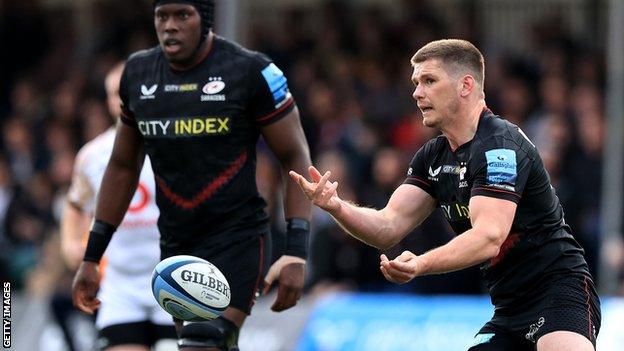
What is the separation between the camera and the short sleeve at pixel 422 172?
7.55 meters

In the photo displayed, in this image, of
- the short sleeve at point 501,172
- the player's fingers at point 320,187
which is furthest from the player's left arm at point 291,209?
the short sleeve at point 501,172

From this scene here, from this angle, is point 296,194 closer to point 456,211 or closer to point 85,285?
point 456,211

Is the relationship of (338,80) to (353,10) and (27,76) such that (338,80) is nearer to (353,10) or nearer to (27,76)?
(353,10)

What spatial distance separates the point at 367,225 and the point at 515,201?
845 millimetres

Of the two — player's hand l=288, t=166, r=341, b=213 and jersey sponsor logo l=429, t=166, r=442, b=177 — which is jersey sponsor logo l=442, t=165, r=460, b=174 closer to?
jersey sponsor logo l=429, t=166, r=442, b=177

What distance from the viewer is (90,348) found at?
14.7 meters

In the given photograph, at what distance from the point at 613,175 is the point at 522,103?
5.77ft

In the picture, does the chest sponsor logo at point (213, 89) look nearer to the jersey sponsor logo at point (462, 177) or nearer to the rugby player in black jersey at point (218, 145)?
the rugby player in black jersey at point (218, 145)

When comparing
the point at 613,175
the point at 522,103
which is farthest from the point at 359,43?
the point at 613,175

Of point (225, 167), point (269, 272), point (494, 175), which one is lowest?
point (269, 272)

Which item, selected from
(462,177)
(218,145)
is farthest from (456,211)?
(218,145)

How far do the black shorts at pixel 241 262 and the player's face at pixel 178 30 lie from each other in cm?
105

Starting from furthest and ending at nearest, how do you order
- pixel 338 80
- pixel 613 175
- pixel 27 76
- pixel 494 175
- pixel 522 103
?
pixel 27 76 → pixel 338 80 → pixel 522 103 → pixel 613 175 → pixel 494 175

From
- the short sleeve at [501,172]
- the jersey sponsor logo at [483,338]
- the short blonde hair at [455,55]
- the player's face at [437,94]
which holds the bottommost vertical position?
the jersey sponsor logo at [483,338]
